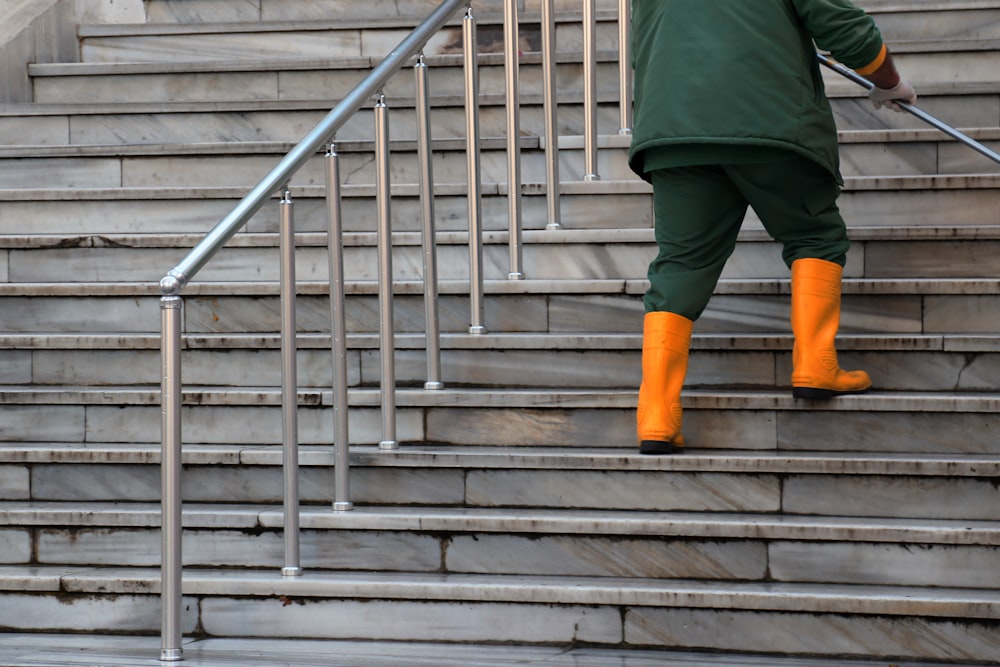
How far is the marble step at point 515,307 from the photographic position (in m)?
3.80

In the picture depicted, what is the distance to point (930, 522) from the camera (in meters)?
3.18

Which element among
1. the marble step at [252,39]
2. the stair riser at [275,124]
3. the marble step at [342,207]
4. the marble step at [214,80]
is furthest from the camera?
the marble step at [252,39]

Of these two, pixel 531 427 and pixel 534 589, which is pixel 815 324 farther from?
pixel 534 589

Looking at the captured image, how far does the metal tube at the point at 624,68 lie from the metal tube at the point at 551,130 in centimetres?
43

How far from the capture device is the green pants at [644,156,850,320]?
332cm

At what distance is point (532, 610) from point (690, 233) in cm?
101

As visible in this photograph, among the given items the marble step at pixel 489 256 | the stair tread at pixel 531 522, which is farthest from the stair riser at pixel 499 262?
the stair tread at pixel 531 522

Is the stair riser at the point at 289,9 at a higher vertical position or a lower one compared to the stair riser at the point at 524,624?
higher

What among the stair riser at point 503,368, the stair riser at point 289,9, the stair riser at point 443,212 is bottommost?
the stair riser at point 503,368

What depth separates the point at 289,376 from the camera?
10.3 ft

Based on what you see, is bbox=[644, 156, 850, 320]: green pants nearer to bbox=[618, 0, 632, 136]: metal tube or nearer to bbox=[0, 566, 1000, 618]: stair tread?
bbox=[0, 566, 1000, 618]: stair tread


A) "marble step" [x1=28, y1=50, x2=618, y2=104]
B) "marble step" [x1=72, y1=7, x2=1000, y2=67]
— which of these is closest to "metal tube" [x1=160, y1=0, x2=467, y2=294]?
"marble step" [x1=28, y1=50, x2=618, y2=104]

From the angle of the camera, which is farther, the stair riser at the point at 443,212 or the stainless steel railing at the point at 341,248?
the stair riser at the point at 443,212

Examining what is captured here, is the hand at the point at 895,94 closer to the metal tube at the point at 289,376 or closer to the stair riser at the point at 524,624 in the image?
the stair riser at the point at 524,624
